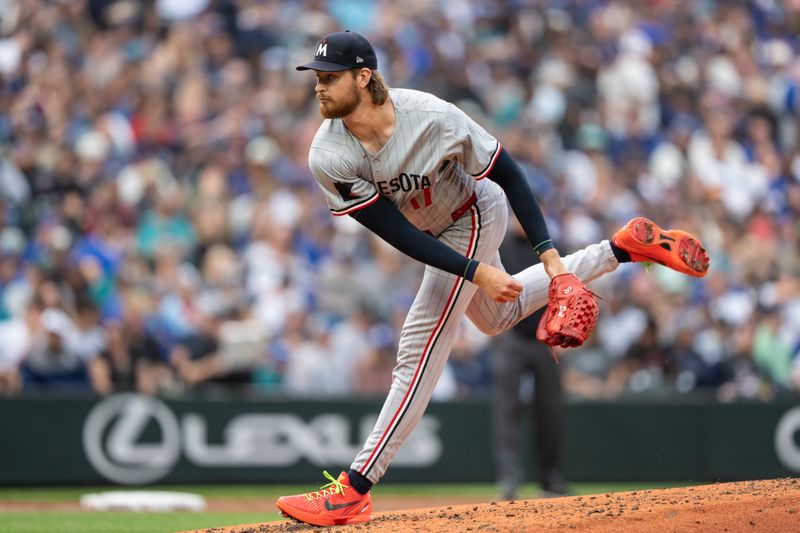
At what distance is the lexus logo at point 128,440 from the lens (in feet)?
32.2

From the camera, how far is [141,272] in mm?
11195

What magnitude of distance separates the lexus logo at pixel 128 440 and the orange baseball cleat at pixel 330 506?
470cm

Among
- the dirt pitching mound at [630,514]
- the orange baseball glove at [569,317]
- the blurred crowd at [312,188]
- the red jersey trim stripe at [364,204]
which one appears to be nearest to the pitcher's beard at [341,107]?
the red jersey trim stripe at [364,204]

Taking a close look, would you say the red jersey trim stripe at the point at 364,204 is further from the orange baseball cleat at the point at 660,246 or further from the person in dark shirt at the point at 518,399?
the person in dark shirt at the point at 518,399

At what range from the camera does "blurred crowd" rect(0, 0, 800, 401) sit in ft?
35.5

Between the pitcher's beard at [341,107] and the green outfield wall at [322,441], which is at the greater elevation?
the pitcher's beard at [341,107]

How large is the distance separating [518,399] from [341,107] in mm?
4140

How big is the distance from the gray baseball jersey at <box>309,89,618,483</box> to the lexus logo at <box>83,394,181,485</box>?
4.73 m

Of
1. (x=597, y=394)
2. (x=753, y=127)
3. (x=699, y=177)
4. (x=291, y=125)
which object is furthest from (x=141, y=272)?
(x=753, y=127)

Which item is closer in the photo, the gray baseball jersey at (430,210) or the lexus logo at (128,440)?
the gray baseball jersey at (430,210)

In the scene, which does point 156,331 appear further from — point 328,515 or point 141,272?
point 328,515

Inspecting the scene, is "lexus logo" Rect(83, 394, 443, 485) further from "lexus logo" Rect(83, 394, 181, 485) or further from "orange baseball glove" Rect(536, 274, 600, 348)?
"orange baseball glove" Rect(536, 274, 600, 348)

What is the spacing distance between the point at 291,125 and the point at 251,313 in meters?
3.31

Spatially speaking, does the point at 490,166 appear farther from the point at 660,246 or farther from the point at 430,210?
the point at 660,246
